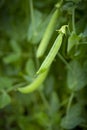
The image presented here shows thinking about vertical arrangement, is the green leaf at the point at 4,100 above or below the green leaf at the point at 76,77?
above

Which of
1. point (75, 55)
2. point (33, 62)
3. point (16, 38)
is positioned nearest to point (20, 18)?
point (16, 38)

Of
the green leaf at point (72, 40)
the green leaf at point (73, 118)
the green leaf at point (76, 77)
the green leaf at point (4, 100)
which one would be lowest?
the green leaf at point (73, 118)

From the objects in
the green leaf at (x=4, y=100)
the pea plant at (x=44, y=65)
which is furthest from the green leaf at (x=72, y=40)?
the green leaf at (x=4, y=100)

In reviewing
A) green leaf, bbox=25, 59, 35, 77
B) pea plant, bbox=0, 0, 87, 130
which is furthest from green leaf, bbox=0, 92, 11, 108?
green leaf, bbox=25, 59, 35, 77

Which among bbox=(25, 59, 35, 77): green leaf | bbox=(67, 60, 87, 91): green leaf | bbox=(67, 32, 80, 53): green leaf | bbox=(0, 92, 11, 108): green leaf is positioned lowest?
bbox=(67, 60, 87, 91): green leaf

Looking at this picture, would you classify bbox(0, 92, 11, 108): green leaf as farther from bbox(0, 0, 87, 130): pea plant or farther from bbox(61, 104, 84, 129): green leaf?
bbox(61, 104, 84, 129): green leaf

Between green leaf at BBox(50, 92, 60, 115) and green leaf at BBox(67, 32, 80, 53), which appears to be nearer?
green leaf at BBox(67, 32, 80, 53)

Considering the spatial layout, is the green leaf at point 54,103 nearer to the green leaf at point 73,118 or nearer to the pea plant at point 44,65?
the pea plant at point 44,65

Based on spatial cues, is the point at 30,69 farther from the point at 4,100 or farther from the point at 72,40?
the point at 72,40
